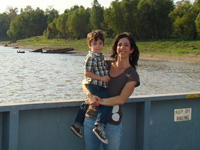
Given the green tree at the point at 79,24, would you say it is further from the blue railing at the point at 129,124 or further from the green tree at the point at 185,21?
the blue railing at the point at 129,124

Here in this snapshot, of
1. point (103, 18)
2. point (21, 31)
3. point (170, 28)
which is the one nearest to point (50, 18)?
point (21, 31)

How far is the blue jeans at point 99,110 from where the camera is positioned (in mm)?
3314

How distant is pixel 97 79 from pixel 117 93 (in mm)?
262

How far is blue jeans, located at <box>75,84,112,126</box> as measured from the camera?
3.31 m

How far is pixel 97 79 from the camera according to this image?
3.37 meters

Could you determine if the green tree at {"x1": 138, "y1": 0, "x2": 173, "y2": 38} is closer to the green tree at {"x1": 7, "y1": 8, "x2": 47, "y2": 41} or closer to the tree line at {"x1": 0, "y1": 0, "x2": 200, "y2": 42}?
the tree line at {"x1": 0, "y1": 0, "x2": 200, "y2": 42}

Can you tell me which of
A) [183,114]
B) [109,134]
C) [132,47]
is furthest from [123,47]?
[183,114]

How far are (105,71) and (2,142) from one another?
1.30 metres

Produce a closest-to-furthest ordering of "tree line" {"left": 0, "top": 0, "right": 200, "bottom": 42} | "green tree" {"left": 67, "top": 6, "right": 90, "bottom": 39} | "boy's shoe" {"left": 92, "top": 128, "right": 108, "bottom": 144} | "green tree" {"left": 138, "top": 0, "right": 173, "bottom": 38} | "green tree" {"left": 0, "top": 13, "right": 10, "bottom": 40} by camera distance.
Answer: "boy's shoe" {"left": 92, "top": 128, "right": 108, "bottom": 144} < "tree line" {"left": 0, "top": 0, "right": 200, "bottom": 42} < "green tree" {"left": 138, "top": 0, "right": 173, "bottom": 38} < "green tree" {"left": 67, "top": 6, "right": 90, "bottom": 39} < "green tree" {"left": 0, "top": 13, "right": 10, "bottom": 40}

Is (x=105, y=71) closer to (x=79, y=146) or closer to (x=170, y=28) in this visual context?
(x=79, y=146)

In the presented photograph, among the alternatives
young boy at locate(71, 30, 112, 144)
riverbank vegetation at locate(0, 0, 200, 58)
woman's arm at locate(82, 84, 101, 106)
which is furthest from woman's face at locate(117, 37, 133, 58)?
riverbank vegetation at locate(0, 0, 200, 58)

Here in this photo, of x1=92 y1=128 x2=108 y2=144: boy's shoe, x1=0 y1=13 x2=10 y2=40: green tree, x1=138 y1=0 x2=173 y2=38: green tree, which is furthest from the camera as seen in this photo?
x1=0 y1=13 x2=10 y2=40: green tree

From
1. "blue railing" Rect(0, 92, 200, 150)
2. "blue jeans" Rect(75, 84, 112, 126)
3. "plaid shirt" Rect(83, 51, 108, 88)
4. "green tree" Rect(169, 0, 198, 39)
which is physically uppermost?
"green tree" Rect(169, 0, 198, 39)

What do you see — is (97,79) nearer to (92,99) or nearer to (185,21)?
(92,99)
